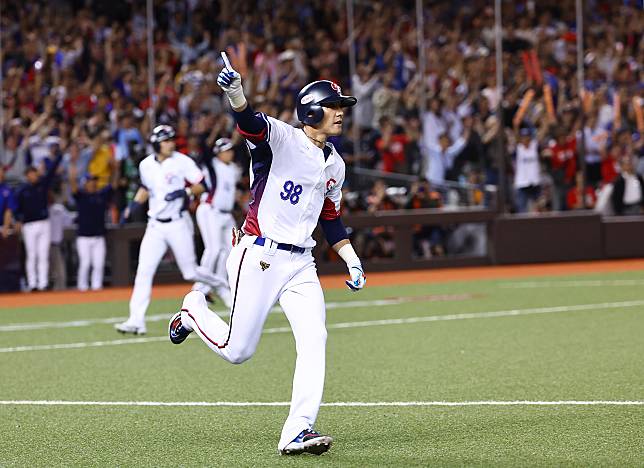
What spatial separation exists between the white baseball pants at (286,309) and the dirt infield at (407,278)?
1161 centimetres

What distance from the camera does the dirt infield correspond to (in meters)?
18.8

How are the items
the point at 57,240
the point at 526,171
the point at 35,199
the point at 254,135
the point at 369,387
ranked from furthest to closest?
1. the point at 526,171
2. the point at 57,240
3. the point at 35,199
4. the point at 369,387
5. the point at 254,135

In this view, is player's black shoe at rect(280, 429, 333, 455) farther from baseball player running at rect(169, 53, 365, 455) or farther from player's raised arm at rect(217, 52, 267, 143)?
player's raised arm at rect(217, 52, 267, 143)

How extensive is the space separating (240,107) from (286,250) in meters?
1.02

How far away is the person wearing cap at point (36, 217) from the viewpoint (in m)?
19.7

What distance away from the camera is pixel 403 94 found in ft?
75.7

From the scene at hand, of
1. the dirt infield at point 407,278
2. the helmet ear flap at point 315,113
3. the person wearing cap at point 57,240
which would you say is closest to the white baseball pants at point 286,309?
the helmet ear flap at point 315,113

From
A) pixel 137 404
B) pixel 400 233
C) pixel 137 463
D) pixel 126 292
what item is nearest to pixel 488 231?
pixel 400 233

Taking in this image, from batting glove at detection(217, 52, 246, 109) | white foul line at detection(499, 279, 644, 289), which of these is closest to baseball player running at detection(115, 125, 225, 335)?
white foul line at detection(499, 279, 644, 289)

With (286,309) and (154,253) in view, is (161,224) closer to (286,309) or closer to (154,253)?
(154,253)

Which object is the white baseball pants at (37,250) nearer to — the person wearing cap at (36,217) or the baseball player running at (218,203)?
the person wearing cap at (36,217)

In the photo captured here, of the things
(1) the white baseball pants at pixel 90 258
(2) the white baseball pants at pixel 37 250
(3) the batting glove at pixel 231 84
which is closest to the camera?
(3) the batting glove at pixel 231 84

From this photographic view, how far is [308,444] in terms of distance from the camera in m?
6.46

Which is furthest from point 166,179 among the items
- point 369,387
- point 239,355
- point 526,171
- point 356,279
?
point 526,171
